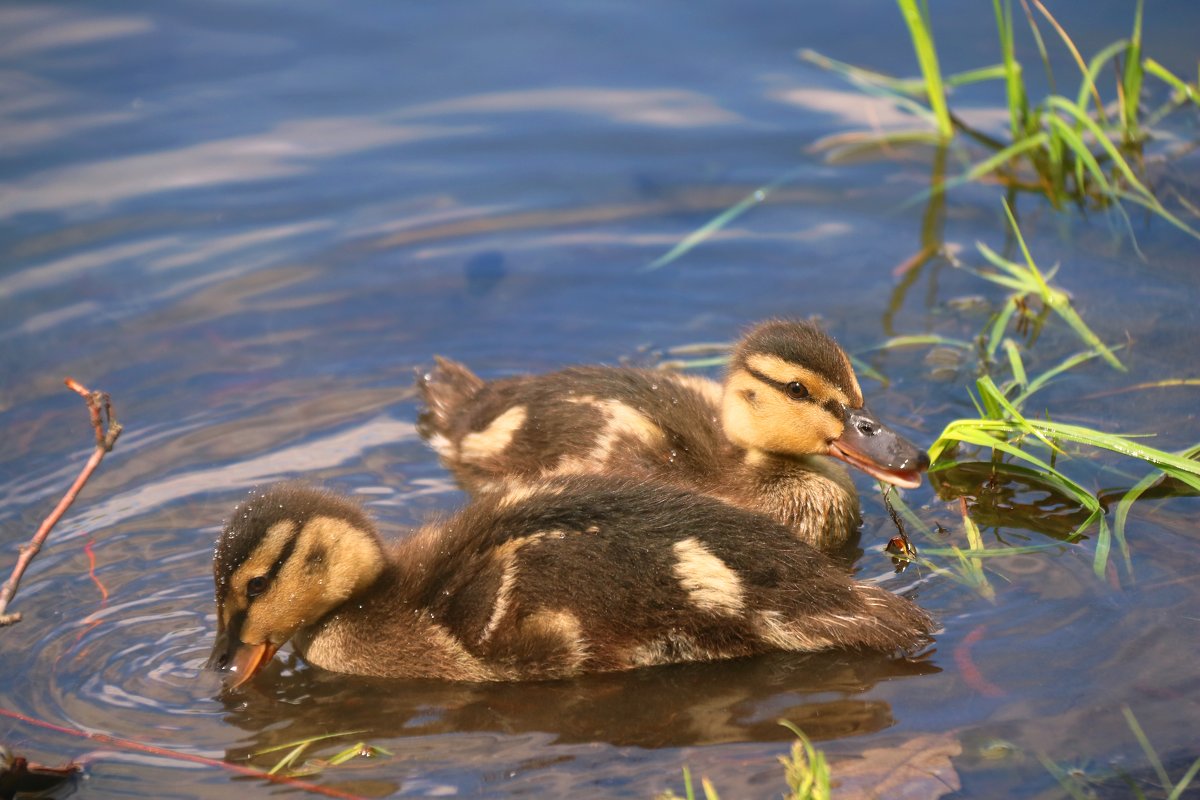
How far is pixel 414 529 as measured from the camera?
15.2 ft

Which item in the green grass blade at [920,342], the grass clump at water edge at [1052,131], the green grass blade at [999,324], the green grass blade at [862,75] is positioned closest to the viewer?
the green grass blade at [999,324]

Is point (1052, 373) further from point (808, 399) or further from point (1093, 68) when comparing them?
point (1093, 68)

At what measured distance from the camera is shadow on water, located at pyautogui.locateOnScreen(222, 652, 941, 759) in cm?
373

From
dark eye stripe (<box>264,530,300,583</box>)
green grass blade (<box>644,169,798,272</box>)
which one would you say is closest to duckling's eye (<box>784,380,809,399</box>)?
dark eye stripe (<box>264,530,300,583</box>)

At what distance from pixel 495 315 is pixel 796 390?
73.2 inches

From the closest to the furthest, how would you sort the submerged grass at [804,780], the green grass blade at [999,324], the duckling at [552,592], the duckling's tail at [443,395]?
the submerged grass at [804,780]
the duckling at [552,592]
the duckling's tail at [443,395]
the green grass blade at [999,324]

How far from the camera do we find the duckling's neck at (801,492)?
4.64 meters

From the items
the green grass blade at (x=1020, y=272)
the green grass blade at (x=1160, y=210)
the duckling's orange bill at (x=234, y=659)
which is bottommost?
the duckling's orange bill at (x=234, y=659)

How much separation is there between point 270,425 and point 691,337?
1641mm

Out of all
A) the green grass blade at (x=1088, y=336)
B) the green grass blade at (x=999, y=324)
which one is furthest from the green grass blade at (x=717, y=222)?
the green grass blade at (x=1088, y=336)

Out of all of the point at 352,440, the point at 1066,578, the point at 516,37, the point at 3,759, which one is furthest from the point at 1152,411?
the point at 516,37

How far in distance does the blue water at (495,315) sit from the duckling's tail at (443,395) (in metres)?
0.12

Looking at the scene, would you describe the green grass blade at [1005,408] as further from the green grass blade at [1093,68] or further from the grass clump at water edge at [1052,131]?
the green grass blade at [1093,68]

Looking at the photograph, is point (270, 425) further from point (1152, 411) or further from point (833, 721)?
point (1152, 411)
